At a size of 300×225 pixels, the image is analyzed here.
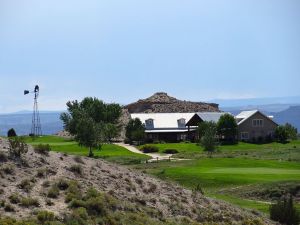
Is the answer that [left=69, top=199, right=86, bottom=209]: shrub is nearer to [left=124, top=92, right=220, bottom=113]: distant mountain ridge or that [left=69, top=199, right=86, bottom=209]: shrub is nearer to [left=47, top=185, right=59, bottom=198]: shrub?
[left=47, top=185, right=59, bottom=198]: shrub

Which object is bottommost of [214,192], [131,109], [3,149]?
[214,192]

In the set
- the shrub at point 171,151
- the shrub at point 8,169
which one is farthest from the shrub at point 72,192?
the shrub at point 171,151

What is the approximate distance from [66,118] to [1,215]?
88.5 meters

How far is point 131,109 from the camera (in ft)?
533

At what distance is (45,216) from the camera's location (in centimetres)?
1994

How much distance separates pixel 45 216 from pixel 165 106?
5555 inches

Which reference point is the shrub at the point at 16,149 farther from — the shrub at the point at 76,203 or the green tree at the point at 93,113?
the green tree at the point at 93,113

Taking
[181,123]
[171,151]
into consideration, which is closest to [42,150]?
[171,151]

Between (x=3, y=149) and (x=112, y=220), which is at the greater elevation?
(x=3, y=149)

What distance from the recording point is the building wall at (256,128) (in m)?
115

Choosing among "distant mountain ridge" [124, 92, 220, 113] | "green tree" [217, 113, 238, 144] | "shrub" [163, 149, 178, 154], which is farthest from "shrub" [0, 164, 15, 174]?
"distant mountain ridge" [124, 92, 220, 113]

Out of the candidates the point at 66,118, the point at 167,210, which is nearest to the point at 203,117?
the point at 66,118

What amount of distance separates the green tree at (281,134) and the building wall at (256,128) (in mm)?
1965

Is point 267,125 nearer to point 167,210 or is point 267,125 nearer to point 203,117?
point 203,117
